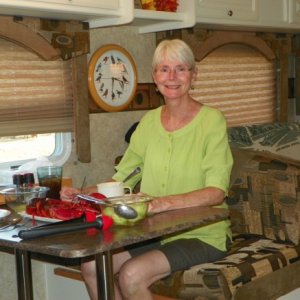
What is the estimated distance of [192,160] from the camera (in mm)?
2365

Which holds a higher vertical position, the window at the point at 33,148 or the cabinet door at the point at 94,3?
the cabinet door at the point at 94,3

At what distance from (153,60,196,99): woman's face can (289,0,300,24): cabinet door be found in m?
1.75

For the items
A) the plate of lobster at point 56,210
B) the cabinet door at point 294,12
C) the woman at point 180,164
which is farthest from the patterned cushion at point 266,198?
the cabinet door at point 294,12

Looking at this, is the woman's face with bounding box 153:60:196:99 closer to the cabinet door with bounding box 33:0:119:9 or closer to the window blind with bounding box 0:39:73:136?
the cabinet door with bounding box 33:0:119:9

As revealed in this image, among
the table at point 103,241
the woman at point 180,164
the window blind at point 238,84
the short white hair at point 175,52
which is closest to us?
the table at point 103,241

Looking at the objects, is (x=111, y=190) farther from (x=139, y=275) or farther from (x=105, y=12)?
(x=105, y=12)

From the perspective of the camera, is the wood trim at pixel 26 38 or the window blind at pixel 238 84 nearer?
the wood trim at pixel 26 38

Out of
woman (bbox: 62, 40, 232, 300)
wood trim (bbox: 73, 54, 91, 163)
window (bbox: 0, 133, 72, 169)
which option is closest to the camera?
woman (bbox: 62, 40, 232, 300)

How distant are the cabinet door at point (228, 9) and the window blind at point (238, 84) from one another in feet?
1.33

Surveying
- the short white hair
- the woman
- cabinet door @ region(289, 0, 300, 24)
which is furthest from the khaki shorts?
cabinet door @ region(289, 0, 300, 24)

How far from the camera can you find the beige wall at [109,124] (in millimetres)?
3209

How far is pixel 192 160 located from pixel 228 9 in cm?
137

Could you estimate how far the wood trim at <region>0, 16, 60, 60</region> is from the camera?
2727mm

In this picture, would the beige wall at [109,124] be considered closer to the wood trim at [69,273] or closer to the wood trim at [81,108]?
the wood trim at [81,108]
